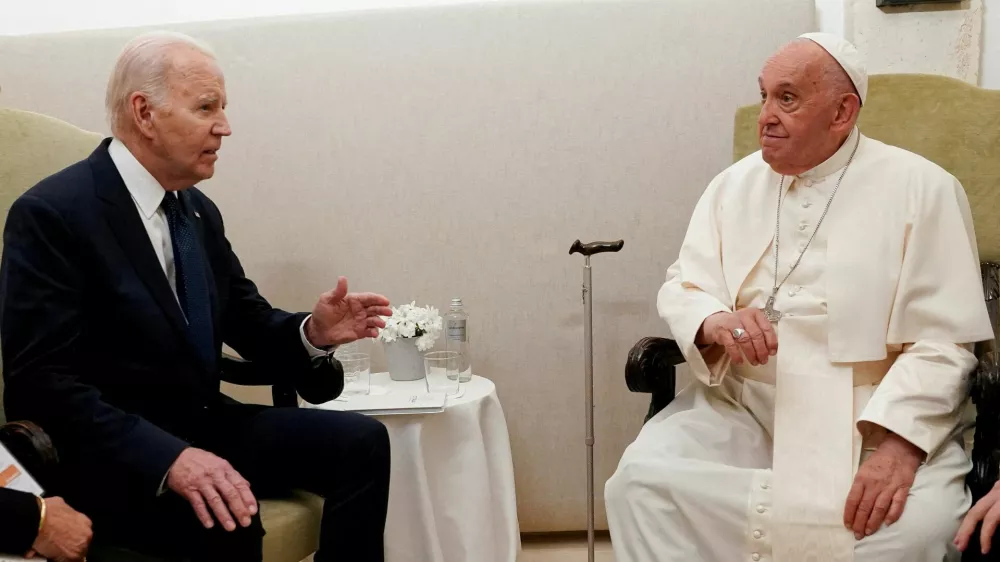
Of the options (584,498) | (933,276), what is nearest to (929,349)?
(933,276)

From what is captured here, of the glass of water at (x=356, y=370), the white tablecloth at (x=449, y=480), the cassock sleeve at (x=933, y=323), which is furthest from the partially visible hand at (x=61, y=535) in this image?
the cassock sleeve at (x=933, y=323)

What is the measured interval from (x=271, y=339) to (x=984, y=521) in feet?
5.24

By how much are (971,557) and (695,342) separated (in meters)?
0.72

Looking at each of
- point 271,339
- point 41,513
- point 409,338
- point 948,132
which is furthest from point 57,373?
point 948,132

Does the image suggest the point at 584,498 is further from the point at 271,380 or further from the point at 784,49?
the point at 784,49

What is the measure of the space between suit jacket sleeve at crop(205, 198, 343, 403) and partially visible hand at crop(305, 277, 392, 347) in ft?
0.18

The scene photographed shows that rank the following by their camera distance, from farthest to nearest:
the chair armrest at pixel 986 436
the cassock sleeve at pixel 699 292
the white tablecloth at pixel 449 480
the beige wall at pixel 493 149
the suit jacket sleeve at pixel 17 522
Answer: the beige wall at pixel 493 149
the white tablecloth at pixel 449 480
the cassock sleeve at pixel 699 292
the chair armrest at pixel 986 436
the suit jacket sleeve at pixel 17 522

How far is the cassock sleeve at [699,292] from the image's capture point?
2.03 m

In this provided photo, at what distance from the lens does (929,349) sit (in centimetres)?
186

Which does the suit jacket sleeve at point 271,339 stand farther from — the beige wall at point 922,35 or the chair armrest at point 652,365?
the beige wall at point 922,35

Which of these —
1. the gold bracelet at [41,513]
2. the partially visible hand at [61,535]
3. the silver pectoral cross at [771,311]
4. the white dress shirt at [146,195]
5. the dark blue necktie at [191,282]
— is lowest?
the partially visible hand at [61,535]

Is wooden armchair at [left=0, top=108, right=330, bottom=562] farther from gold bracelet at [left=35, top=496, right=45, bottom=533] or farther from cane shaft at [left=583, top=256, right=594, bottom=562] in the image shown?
cane shaft at [left=583, top=256, right=594, bottom=562]

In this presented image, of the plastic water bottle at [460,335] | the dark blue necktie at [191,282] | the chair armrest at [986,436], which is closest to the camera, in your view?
the chair armrest at [986,436]

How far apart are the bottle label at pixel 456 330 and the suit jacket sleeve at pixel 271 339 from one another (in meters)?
0.66
